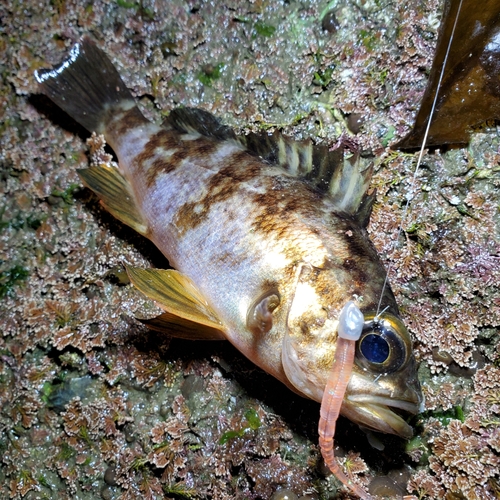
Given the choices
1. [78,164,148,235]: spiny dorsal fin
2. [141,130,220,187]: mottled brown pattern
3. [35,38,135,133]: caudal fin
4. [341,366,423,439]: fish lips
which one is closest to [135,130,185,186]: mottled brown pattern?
[141,130,220,187]: mottled brown pattern

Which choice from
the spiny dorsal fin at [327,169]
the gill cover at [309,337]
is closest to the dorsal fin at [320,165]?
the spiny dorsal fin at [327,169]

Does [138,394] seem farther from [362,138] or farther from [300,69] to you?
[300,69]

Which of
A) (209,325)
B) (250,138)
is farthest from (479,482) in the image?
(250,138)

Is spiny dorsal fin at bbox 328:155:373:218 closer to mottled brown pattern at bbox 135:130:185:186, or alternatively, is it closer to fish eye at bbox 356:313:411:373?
fish eye at bbox 356:313:411:373

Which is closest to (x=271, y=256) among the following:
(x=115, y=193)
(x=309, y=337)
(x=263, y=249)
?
(x=263, y=249)

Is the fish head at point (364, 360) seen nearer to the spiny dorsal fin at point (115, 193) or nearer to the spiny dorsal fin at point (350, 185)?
the spiny dorsal fin at point (350, 185)

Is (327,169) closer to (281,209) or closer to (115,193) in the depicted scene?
(281,209)
